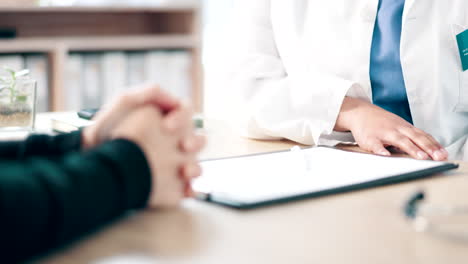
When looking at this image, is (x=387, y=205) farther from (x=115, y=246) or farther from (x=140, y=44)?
(x=140, y=44)

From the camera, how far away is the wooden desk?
458 millimetres

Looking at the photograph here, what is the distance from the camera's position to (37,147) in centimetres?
58

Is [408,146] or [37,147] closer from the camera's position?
[37,147]

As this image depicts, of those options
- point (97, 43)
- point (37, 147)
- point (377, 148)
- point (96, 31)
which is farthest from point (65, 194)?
point (96, 31)

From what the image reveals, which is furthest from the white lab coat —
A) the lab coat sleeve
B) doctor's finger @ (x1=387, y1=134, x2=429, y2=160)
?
doctor's finger @ (x1=387, y1=134, x2=429, y2=160)

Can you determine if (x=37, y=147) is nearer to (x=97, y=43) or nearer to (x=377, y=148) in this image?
(x=377, y=148)

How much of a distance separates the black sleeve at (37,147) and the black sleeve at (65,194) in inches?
1.2

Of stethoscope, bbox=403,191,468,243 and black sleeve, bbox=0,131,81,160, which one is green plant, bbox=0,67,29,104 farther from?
stethoscope, bbox=403,191,468,243

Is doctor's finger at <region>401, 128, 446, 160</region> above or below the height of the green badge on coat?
below

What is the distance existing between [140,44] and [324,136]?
1982 mm

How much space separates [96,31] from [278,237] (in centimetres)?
286

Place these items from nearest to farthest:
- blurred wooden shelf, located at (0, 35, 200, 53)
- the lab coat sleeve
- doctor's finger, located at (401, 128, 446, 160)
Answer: doctor's finger, located at (401, 128, 446, 160) → the lab coat sleeve → blurred wooden shelf, located at (0, 35, 200, 53)

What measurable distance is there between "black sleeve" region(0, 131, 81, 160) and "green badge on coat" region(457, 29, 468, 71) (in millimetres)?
783

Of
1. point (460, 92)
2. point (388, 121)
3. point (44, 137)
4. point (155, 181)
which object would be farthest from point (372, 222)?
point (460, 92)
